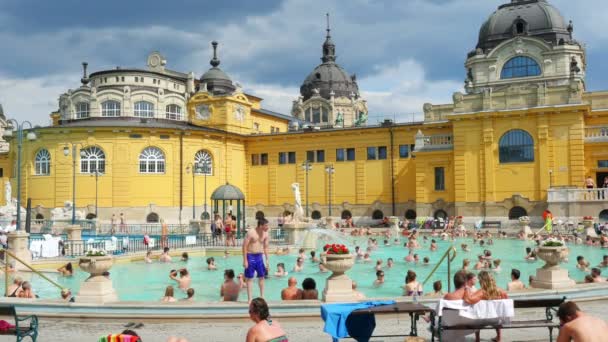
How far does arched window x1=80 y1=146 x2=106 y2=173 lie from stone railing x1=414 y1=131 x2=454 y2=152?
2653cm

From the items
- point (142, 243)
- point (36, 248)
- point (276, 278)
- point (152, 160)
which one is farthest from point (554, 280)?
point (152, 160)

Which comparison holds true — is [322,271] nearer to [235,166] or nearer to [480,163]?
[480,163]

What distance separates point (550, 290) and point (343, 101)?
80.2 m

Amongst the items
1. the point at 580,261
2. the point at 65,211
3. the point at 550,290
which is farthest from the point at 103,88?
the point at 550,290

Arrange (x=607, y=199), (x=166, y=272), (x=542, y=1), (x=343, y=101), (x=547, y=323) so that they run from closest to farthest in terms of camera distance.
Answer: (x=547, y=323)
(x=166, y=272)
(x=607, y=199)
(x=542, y=1)
(x=343, y=101)

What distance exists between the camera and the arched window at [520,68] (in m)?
49.9

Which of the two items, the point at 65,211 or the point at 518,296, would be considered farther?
the point at 65,211

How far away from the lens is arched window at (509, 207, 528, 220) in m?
44.2

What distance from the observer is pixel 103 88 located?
186 feet

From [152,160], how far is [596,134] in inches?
1401

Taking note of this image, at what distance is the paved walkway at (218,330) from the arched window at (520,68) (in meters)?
42.0

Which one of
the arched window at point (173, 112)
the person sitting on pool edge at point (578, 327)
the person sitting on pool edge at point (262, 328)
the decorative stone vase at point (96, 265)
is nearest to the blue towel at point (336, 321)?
the person sitting on pool edge at point (262, 328)

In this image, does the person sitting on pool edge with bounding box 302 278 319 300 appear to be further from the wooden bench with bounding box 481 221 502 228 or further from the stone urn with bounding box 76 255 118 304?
the wooden bench with bounding box 481 221 502 228

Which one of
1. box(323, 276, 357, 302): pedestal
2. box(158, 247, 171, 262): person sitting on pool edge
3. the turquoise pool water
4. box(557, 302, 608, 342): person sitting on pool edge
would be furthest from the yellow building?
box(557, 302, 608, 342): person sitting on pool edge
